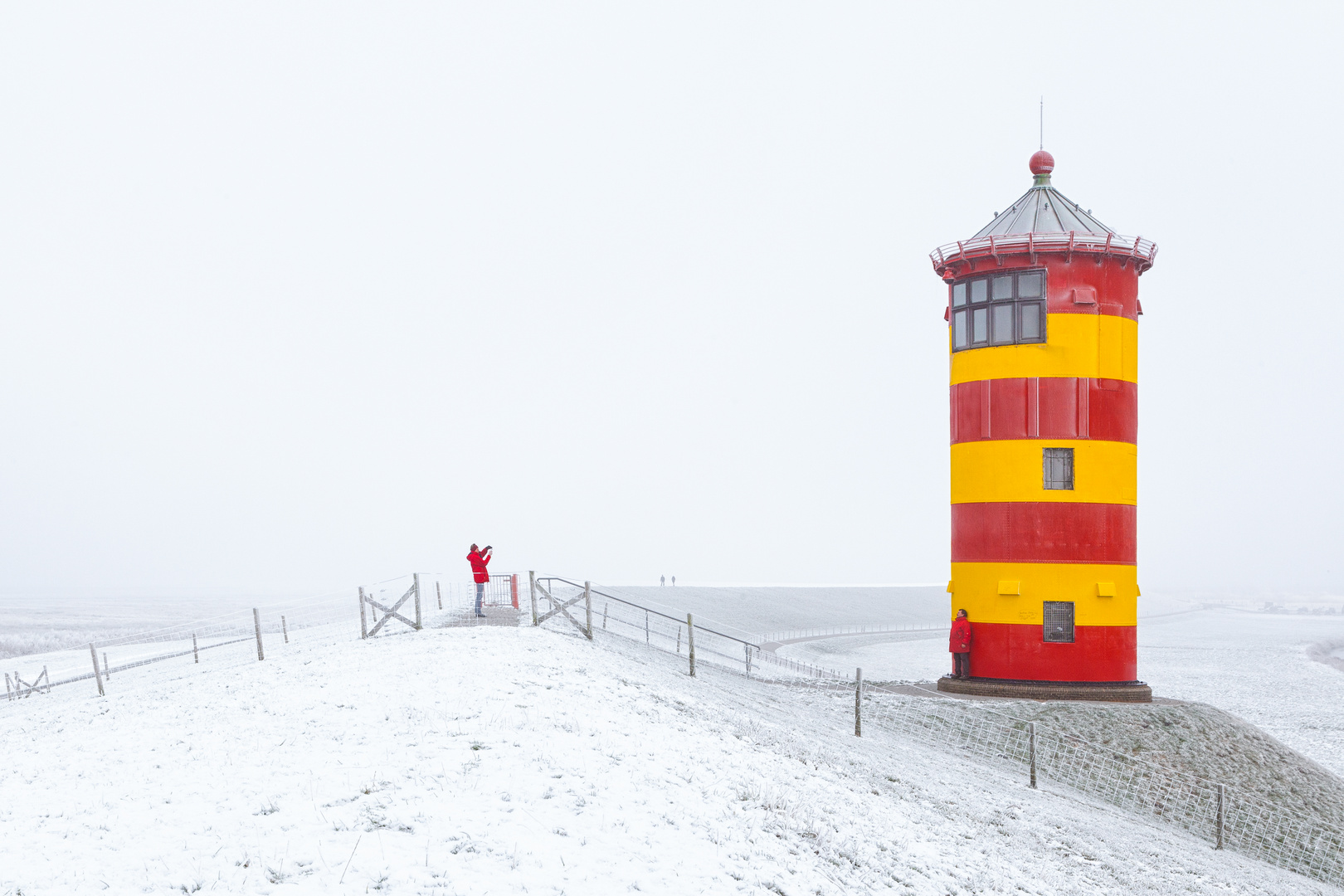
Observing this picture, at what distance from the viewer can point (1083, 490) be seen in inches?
1031

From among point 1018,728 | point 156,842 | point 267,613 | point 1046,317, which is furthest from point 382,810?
point 267,613

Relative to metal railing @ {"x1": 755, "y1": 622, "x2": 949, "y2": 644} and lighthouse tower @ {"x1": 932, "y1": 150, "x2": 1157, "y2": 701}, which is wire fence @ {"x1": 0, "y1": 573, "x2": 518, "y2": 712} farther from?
metal railing @ {"x1": 755, "y1": 622, "x2": 949, "y2": 644}

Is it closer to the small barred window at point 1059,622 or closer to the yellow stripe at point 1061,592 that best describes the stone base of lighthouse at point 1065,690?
the small barred window at point 1059,622

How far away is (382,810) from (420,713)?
12.9 feet

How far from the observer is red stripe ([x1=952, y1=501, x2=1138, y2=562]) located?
26094 millimetres

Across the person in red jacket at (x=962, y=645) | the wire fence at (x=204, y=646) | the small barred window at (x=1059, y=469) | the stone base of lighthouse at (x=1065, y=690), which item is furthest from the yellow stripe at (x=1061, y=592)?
the wire fence at (x=204, y=646)

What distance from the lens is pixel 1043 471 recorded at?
86.3ft

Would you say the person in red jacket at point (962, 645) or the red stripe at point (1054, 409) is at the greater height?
the red stripe at point (1054, 409)

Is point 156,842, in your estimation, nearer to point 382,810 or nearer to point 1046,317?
point 382,810

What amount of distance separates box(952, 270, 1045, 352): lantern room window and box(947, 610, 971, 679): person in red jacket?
24.4 feet

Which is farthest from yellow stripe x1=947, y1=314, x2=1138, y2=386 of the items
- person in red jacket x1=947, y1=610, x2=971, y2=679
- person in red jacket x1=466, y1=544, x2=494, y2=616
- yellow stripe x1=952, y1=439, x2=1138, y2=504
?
person in red jacket x1=466, y1=544, x2=494, y2=616

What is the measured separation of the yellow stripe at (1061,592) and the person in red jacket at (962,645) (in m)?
0.75

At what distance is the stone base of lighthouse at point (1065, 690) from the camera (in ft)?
84.2

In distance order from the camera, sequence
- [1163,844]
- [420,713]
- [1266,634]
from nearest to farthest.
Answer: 1. [420,713]
2. [1163,844]
3. [1266,634]
